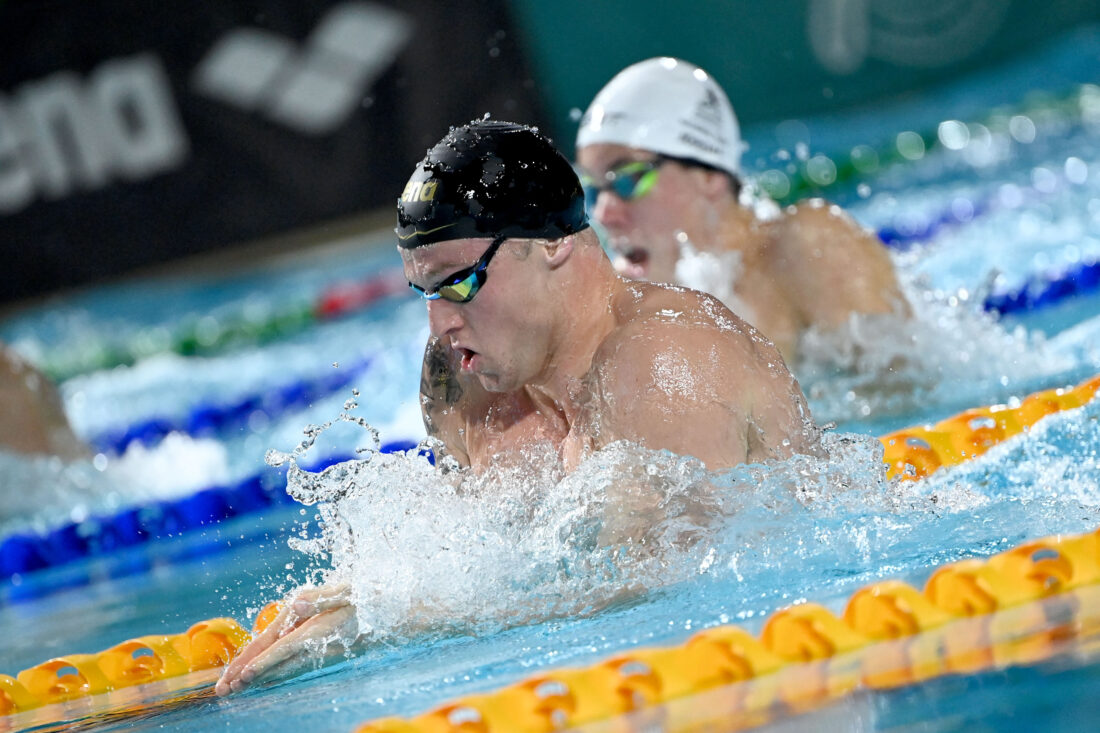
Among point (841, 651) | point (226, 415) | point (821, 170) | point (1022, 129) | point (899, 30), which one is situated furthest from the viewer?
point (899, 30)

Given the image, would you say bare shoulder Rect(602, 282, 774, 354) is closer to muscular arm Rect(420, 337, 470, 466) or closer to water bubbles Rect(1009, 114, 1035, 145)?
muscular arm Rect(420, 337, 470, 466)

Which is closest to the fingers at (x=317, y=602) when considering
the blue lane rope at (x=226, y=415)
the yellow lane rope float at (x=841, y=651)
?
the yellow lane rope float at (x=841, y=651)

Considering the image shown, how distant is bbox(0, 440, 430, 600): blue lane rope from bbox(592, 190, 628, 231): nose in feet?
3.03

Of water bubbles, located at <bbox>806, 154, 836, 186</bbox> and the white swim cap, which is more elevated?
water bubbles, located at <bbox>806, 154, 836, 186</bbox>

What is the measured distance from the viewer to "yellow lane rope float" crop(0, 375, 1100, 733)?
1.83m

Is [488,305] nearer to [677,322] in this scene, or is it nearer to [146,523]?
[677,322]

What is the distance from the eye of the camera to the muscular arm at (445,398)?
2686mm

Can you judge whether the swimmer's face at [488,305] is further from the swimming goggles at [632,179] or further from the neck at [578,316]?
the swimming goggles at [632,179]

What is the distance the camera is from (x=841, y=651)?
6.38ft

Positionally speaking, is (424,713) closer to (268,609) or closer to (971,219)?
(268,609)

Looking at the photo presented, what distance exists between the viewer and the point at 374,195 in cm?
956

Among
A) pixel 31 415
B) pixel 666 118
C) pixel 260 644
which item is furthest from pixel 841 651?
pixel 31 415

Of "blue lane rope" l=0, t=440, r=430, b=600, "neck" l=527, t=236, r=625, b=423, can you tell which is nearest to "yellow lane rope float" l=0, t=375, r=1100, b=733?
"neck" l=527, t=236, r=625, b=423

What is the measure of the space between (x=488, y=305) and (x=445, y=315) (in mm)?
75
